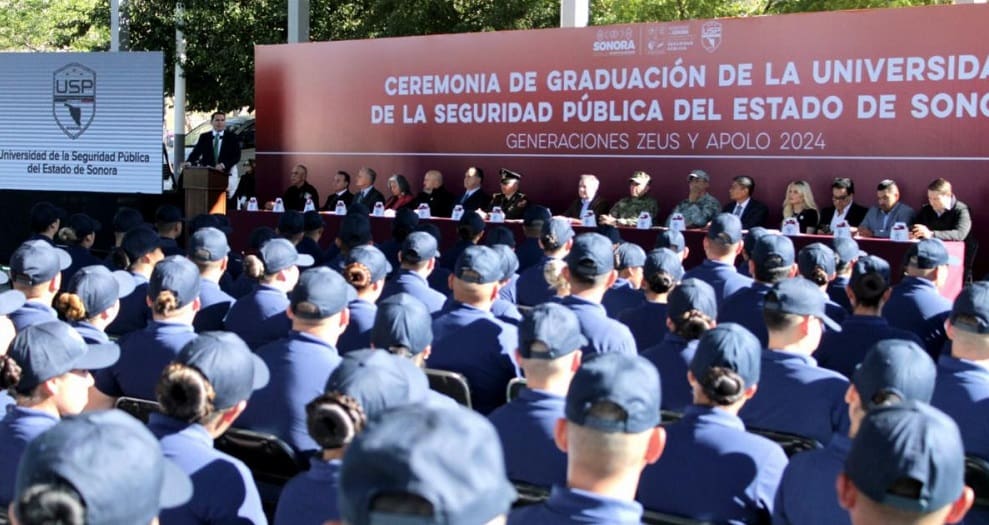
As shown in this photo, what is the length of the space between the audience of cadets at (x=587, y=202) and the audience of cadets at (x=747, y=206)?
4.86ft

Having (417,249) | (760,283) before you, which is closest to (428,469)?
(760,283)

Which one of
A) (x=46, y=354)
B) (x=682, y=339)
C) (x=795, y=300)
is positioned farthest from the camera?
(x=682, y=339)

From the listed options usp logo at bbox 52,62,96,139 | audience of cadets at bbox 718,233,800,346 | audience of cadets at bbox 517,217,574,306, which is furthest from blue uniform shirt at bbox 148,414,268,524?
usp logo at bbox 52,62,96,139

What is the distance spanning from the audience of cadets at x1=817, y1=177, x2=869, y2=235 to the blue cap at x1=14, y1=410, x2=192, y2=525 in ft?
29.3

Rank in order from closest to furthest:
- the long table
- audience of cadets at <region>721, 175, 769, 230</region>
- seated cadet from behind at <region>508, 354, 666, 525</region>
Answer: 1. seated cadet from behind at <region>508, 354, 666, 525</region>
2. the long table
3. audience of cadets at <region>721, 175, 769, 230</region>

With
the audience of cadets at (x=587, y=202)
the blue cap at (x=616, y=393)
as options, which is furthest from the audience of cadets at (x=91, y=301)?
the audience of cadets at (x=587, y=202)

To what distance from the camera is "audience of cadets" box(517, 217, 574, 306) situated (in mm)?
7129

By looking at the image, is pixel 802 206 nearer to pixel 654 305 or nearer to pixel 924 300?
pixel 924 300

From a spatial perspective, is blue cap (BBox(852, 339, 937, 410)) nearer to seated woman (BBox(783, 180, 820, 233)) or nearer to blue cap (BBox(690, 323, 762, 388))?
blue cap (BBox(690, 323, 762, 388))

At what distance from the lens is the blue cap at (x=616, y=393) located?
2475 millimetres

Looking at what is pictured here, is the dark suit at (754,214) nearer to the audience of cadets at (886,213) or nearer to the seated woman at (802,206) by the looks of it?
the seated woman at (802,206)

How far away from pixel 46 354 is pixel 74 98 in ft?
36.1

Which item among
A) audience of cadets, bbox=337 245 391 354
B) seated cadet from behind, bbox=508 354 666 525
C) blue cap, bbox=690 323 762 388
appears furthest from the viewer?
audience of cadets, bbox=337 245 391 354

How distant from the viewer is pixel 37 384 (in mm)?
3295
